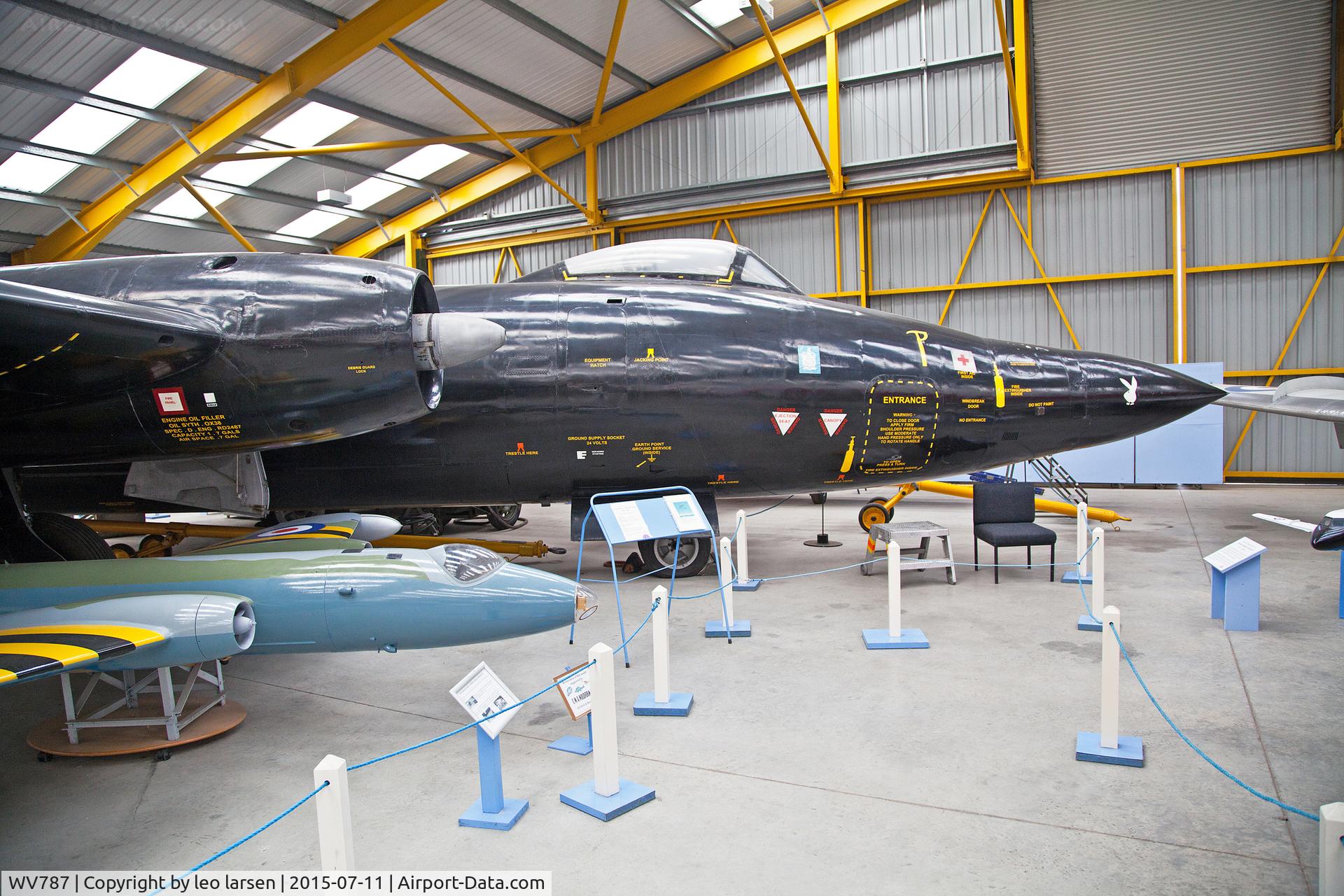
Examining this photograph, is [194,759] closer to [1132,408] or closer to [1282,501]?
[1132,408]

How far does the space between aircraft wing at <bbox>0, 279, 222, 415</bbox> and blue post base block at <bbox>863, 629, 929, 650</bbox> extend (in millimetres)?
5527

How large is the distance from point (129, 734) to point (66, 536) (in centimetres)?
272

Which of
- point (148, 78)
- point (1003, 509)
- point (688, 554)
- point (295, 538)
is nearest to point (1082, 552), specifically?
point (1003, 509)

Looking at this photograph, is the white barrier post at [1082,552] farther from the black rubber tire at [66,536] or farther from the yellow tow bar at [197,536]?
the black rubber tire at [66,536]

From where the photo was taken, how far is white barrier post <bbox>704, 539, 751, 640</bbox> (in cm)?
709

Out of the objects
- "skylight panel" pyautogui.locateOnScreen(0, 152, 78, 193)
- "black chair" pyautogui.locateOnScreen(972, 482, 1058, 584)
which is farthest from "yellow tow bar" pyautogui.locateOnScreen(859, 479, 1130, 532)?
"skylight panel" pyautogui.locateOnScreen(0, 152, 78, 193)

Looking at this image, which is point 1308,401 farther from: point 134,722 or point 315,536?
point 134,722

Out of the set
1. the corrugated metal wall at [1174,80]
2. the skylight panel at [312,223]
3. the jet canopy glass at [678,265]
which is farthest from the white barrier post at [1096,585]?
the skylight panel at [312,223]

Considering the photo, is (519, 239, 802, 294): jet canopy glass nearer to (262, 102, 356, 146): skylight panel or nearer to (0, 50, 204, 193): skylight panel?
(0, 50, 204, 193): skylight panel

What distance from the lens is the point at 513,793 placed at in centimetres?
439

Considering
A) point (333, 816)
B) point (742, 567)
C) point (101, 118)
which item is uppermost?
point (101, 118)

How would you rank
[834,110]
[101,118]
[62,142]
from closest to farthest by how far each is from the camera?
[101,118]
[62,142]
[834,110]

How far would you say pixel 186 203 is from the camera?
20.1 metres

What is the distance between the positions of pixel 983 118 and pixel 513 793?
62.4 feet
